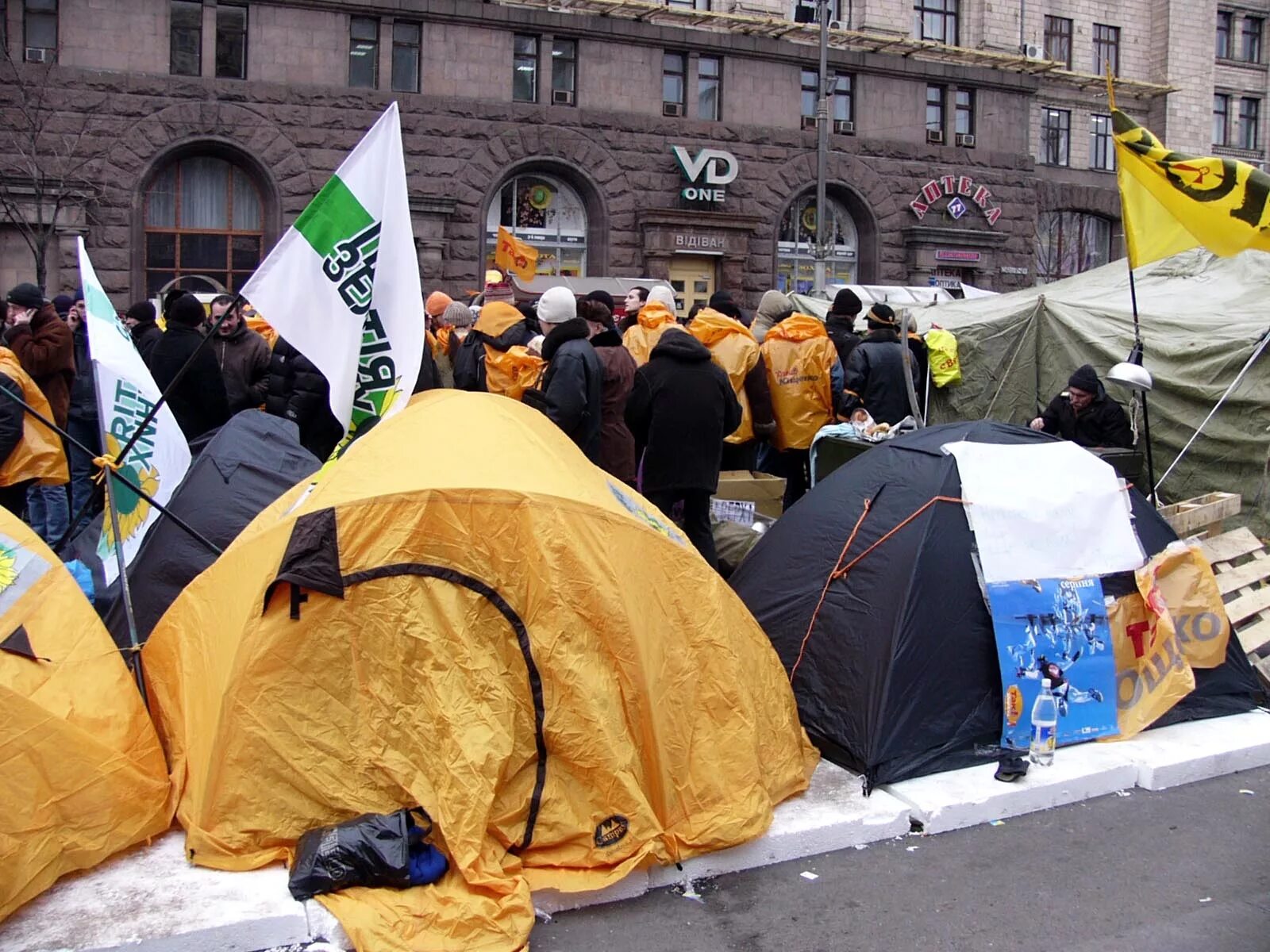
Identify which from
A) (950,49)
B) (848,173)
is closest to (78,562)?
(848,173)

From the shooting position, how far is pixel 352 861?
4.15 m

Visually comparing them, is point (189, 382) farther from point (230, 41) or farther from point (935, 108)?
point (935, 108)

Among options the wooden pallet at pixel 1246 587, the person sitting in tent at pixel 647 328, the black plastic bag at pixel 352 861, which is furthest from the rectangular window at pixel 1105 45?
the black plastic bag at pixel 352 861

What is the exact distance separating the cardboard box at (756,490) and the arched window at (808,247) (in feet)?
67.1

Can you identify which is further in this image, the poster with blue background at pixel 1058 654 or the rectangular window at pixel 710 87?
the rectangular window at pixel 710 87

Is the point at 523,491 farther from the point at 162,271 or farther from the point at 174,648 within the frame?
the point at 162,271

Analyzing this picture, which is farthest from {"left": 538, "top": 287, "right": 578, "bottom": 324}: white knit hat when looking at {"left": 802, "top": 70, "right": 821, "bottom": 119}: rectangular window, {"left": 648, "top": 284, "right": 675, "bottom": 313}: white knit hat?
{"left": 802, "top": 70, "right": 821, "bottom": 119}: rectangular window

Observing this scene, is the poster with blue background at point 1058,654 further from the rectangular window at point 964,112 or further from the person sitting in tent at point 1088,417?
the rectangular window at point 964,112

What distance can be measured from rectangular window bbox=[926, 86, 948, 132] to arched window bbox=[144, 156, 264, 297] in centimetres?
1656

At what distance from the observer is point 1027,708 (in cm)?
560

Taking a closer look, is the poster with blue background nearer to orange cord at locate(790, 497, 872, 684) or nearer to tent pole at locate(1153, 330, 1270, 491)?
orange cord at locate(790, 497, 872, 684)

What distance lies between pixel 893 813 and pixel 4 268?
21551 millimetres

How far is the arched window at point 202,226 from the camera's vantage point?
23.3 meters

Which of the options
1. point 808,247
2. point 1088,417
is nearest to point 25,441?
point 1088,417
